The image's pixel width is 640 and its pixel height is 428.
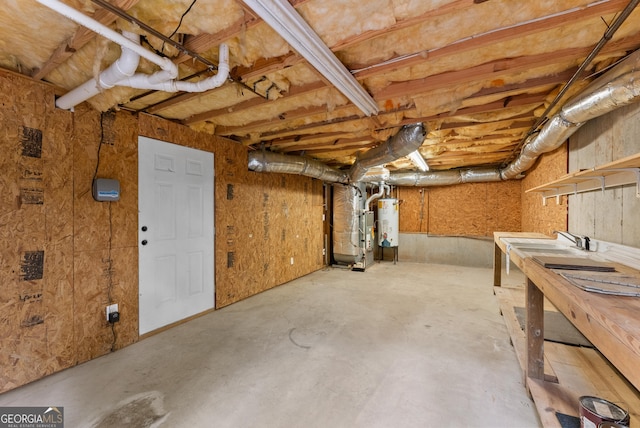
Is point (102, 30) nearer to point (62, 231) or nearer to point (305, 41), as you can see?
point (305, 41)

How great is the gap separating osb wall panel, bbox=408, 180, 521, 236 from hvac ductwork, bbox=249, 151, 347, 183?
300 centimetres

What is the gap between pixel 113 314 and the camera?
92.7 inches

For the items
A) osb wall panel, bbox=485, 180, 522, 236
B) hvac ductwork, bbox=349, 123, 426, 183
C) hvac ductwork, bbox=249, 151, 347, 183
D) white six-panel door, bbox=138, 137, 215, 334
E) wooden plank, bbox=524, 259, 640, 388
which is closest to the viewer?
wooden plank, bbox=524, 259, 640, 388

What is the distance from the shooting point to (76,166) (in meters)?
2.18

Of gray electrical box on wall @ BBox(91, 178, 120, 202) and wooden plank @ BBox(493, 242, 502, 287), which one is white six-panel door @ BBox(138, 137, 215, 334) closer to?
gray electrical box on wall @ BBox(91, 178, 120, 202)

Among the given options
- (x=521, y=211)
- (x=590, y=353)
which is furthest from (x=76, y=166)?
(x=521, y=211)

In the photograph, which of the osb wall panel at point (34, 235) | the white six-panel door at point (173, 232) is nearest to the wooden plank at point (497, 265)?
the white six-panel door at point (173, 232)

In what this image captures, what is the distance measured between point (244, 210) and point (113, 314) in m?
1.85

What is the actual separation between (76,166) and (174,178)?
2.69 feet

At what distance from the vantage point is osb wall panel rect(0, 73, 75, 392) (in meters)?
1.86

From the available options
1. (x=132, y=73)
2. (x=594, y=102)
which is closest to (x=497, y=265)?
(x=594, y=102)

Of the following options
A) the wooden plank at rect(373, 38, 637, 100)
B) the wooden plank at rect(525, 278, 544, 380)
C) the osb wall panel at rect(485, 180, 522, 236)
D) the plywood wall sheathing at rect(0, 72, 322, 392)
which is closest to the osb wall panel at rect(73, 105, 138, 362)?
the plywood wall sheathing at rect(0, 72, 322, 392)

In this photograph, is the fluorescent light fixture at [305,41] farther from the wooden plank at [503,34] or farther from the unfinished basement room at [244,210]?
the wooden plank at [503,34]

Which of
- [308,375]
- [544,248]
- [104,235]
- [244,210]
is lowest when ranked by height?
[308,375]
